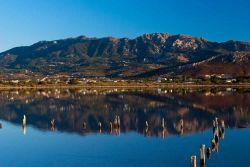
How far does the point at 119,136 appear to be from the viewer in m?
57.6

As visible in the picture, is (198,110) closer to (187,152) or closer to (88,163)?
(187,152)

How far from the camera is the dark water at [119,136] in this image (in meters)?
43.5

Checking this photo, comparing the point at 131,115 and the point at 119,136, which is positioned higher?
the point at 131,115

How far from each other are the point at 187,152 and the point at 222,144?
242 inches

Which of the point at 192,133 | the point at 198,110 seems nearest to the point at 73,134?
the point at 192,133

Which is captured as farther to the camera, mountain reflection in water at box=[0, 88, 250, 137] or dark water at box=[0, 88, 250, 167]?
mountain reflection in water at box=[0, 88, 250, 137]

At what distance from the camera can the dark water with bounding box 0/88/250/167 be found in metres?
43.5

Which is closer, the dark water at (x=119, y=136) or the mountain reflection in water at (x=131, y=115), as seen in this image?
the dark water at (x=119, y=136)

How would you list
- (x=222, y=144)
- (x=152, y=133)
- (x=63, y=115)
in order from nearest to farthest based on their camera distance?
(x=222, y=144), (x=152, y=133), (x=63, y=115)

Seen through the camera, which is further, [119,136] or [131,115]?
[131,115]

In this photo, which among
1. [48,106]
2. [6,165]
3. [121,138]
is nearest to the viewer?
[6,165]

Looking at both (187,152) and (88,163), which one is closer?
(88,163)

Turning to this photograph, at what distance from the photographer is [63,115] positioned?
8319cm

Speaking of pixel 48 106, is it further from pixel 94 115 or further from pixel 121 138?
pixel 121 138
